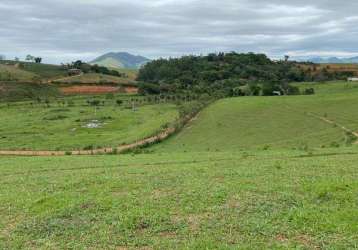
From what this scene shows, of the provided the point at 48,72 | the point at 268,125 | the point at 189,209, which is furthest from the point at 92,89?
the point at 189,209

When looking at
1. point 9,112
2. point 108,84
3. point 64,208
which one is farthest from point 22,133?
point 108,84

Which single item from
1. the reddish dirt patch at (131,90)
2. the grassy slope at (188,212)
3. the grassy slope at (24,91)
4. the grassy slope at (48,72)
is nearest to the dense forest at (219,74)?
the reddish dirt patch at (131,90)

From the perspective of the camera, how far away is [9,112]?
10506 cm

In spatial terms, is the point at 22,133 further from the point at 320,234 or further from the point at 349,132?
the point at 320,234

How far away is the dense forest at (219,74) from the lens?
136500 millimetres

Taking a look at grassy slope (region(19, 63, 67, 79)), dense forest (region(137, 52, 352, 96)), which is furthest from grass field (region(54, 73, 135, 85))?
dense forest (region(137, 52, 352, 96))

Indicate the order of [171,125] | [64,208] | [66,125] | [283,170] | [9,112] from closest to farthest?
[64,208] < [283,170] < [171,125] < [66,125] < [9,112]

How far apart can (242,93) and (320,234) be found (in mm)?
102865

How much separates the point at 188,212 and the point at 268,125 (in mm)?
56080

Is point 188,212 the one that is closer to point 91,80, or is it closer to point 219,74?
point 219,74

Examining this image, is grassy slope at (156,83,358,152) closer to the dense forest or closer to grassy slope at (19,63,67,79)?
the dense forest

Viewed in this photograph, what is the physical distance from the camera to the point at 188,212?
12312 mm

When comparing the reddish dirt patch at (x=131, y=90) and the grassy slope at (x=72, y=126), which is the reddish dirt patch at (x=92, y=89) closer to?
the reddish dirt patch at (x=131, y=90)

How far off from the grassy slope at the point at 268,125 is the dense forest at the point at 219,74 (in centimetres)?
3105
